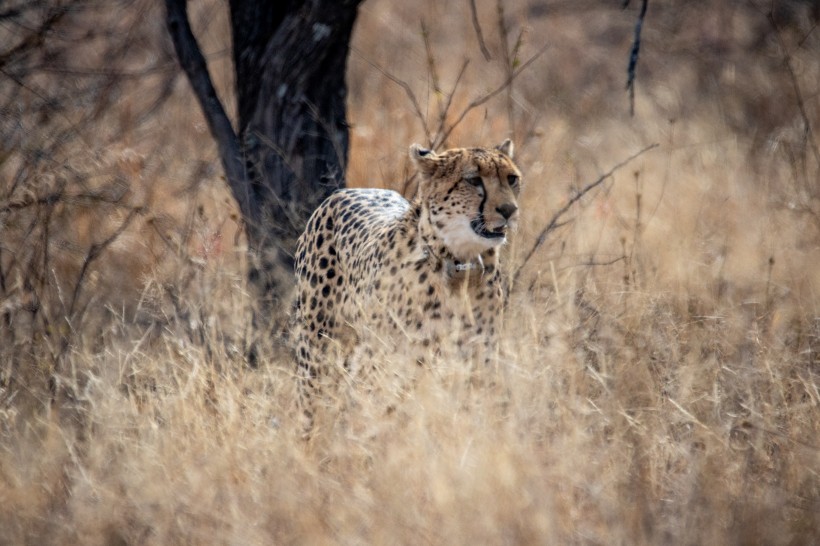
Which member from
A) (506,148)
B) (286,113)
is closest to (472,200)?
(506,148)

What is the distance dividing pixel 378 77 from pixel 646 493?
6.40 meters

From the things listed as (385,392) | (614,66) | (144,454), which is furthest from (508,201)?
(614,66)

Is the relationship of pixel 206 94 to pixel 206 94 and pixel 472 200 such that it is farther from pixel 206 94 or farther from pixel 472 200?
pixel 472 200

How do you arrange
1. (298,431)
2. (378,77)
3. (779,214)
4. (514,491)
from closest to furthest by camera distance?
(514,491), (298,431), (779,214), (378,77)

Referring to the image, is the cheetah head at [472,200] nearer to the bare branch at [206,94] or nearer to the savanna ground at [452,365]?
the savanna ground at [452,365]

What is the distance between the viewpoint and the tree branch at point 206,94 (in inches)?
197

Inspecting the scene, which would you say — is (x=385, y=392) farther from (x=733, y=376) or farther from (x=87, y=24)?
(x=87, y=24)

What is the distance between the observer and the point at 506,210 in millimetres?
3652

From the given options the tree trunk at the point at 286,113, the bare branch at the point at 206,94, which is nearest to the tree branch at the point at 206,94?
the bare branch at the point at 206,94

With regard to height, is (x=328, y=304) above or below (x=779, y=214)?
below

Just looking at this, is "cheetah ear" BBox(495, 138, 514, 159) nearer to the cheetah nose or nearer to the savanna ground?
the savanna ground

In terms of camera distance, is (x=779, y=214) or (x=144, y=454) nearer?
(x=144, y=454)

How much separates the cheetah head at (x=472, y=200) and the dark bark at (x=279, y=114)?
1.34m

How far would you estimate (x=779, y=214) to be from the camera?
5230mm
